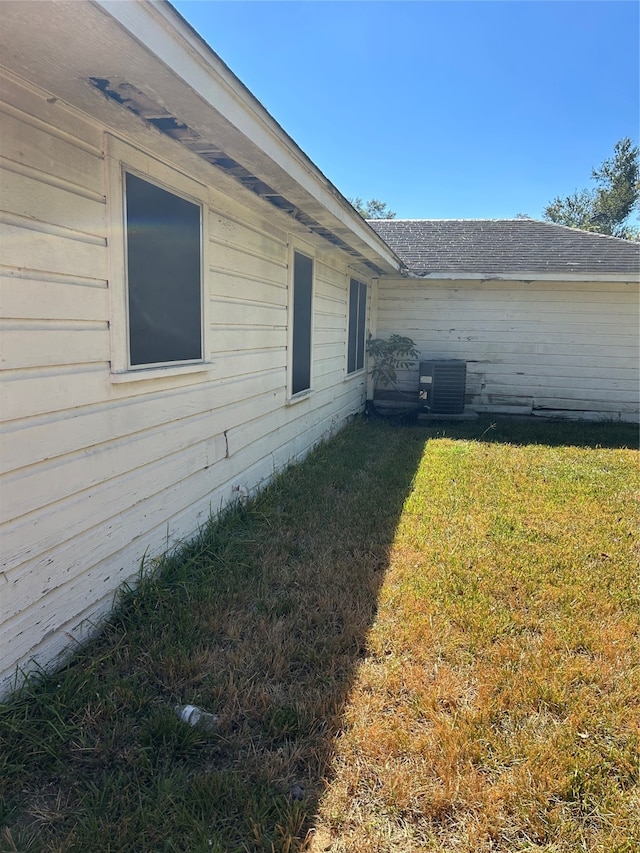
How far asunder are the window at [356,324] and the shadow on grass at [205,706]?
5.06 m

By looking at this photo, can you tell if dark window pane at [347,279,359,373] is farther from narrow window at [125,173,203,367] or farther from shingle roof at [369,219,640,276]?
narrow window at [125,173,203,367]

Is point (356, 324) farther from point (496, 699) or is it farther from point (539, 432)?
point (496, 699)

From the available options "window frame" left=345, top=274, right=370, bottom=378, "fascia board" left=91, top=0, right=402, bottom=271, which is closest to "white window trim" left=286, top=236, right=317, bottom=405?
"fascia board" left=91, top=0, right=402, bottom=271

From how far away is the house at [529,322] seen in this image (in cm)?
861

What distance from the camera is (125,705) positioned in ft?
6.63

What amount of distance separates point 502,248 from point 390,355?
3043 mm

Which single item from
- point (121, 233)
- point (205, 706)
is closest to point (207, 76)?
point (121, 233)

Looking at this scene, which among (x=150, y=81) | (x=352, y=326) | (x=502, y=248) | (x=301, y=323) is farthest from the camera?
(x=502, y=248)

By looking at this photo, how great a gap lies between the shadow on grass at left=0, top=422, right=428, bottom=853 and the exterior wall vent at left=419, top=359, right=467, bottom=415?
5.46 m

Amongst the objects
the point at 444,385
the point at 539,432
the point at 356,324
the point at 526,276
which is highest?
the point at 526,276

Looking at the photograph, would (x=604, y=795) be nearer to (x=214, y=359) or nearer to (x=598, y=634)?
(x=598, y=634)

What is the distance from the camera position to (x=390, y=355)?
357 inches

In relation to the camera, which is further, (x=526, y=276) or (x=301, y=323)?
(x=526, y=276)

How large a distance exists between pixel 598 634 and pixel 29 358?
301cm
